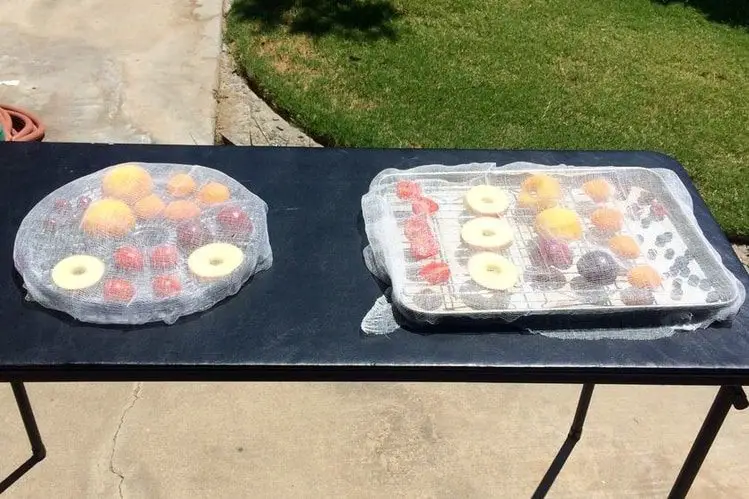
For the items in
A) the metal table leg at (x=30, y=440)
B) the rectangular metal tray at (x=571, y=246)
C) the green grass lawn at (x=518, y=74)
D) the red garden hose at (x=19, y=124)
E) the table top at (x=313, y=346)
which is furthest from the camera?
the green grass lawn at (x=518, y=74)

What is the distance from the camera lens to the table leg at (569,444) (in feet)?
7.74

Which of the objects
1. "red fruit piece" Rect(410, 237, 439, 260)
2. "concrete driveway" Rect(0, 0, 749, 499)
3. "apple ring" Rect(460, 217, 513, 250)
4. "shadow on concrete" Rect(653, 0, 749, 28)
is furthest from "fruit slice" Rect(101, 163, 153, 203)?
"shadow on concrete" Rect(653, 0, 749, 28)

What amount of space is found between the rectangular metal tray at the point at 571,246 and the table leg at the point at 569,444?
0.73m

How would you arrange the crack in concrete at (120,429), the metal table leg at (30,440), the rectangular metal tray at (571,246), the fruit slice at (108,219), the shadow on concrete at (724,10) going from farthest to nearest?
1. the shadow on concrete at (724,10)
2. the crack in concrete at (120,429)
3. the metal table leg at (30,440)
4. the fruit slice at (108,219)
5. the rectangular metal tray at (571,246)

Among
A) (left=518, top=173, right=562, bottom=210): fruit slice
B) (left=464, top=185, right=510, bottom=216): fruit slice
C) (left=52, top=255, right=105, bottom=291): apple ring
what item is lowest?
(left=52, top=255, right=105, bottom=291): apple ring

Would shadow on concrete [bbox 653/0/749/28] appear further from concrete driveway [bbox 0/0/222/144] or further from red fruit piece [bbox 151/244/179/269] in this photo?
red fruit piece [bbox 151/244/179/269]

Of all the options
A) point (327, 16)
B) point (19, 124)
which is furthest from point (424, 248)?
point (327, 16)

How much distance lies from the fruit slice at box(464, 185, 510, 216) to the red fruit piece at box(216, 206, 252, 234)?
52 centimetres

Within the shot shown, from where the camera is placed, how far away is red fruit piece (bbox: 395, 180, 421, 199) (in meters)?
1.81

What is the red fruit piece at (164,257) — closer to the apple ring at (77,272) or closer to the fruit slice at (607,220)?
the apple ring at (77,272)

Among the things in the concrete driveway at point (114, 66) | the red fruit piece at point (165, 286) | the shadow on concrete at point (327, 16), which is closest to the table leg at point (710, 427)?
the red fruit piece at point (165, 286)

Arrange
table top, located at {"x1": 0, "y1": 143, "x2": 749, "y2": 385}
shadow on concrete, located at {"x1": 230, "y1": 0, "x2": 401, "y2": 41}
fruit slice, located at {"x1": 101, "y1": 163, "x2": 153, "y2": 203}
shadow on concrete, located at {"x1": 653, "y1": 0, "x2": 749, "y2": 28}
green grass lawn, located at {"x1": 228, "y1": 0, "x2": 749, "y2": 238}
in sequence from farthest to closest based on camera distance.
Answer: shadow on concrete, located at {"x1": 653, "y1": 0, "x2": 749, "y2": 28}
shadow on concrete, located at {"x1": 230, "y1": 0, "x2": 401, "y2": 41}
green grass lawn, located at {"x1": 228, "y1": 0, "x2": 749, "y2": 238}
fruit slice, located at {"x1": 101, "y1": 163, "x2": 153, "y2": 203}
table top, located at {"x1": 0, "y1": 143, "x2": 749, "y2": 385}

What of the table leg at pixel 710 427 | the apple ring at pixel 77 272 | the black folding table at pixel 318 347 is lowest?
the table leg at pixel 710 427

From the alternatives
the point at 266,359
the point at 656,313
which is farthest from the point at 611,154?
the point at 266,359
